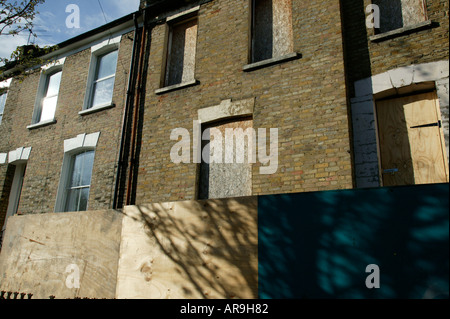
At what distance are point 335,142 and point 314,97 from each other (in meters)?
1.05

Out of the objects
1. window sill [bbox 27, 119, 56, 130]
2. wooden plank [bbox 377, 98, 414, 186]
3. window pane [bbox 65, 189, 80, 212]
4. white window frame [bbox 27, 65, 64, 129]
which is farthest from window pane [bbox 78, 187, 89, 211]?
wooden plank [bbox 377, 98, 414, 186]

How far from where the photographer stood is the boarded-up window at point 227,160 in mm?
7055

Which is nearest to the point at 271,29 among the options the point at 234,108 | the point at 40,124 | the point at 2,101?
the point at 234,108

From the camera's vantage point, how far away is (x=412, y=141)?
19.6 ft

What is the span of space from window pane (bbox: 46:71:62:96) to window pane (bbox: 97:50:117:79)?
1912 mm

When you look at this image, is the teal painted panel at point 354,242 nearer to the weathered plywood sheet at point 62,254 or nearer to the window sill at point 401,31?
the weathered plywood sheet at point 62,254

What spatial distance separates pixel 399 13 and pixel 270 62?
2.69m

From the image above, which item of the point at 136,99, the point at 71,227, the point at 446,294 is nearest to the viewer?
the point at 446,294

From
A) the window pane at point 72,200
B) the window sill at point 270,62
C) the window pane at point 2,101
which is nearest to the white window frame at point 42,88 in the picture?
the window pane at point 2,101

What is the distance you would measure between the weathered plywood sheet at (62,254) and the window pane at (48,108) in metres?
4.57

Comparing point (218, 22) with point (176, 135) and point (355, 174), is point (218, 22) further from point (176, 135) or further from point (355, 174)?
point (355, 174)

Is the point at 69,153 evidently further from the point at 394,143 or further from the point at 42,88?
the point at 394,143

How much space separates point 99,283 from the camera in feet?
19.2
